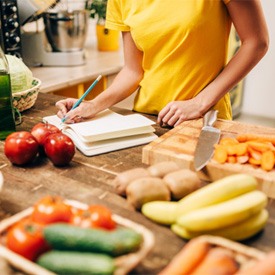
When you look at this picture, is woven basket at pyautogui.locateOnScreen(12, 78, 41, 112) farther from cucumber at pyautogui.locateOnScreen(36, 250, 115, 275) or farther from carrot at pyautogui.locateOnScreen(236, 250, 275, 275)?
carrot at pyautogui.locateOnScreen(236, 250, 275, 275)

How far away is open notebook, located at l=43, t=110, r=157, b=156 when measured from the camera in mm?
1213

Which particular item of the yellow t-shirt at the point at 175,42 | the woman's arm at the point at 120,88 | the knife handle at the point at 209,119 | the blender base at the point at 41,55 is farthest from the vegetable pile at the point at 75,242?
the blender base at the point at 41,55

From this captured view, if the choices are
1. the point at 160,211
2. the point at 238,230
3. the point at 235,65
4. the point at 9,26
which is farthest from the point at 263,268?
the point at 9,26

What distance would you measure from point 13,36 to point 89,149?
4.33 ft

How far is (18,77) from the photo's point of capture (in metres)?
1.54

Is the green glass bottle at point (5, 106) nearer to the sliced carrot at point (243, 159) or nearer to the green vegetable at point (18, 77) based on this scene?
the green vegetable at point (18, 77)

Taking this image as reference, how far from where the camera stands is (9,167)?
1.12 metres

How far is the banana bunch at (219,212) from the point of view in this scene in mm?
744

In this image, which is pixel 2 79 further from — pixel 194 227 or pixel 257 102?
pixel 257 102

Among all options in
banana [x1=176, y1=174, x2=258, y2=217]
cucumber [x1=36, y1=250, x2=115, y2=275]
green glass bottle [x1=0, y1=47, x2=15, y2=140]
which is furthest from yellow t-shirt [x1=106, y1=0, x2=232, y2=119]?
cucumber [x1=36, y1=250, x2=115, y2=275]

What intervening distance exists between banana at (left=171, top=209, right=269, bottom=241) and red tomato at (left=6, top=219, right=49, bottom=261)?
0.26 meters

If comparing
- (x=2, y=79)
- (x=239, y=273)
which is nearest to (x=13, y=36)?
(x=2, y=79)

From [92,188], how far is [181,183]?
0.23 m

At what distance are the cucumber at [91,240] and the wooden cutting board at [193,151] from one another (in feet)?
1.39
